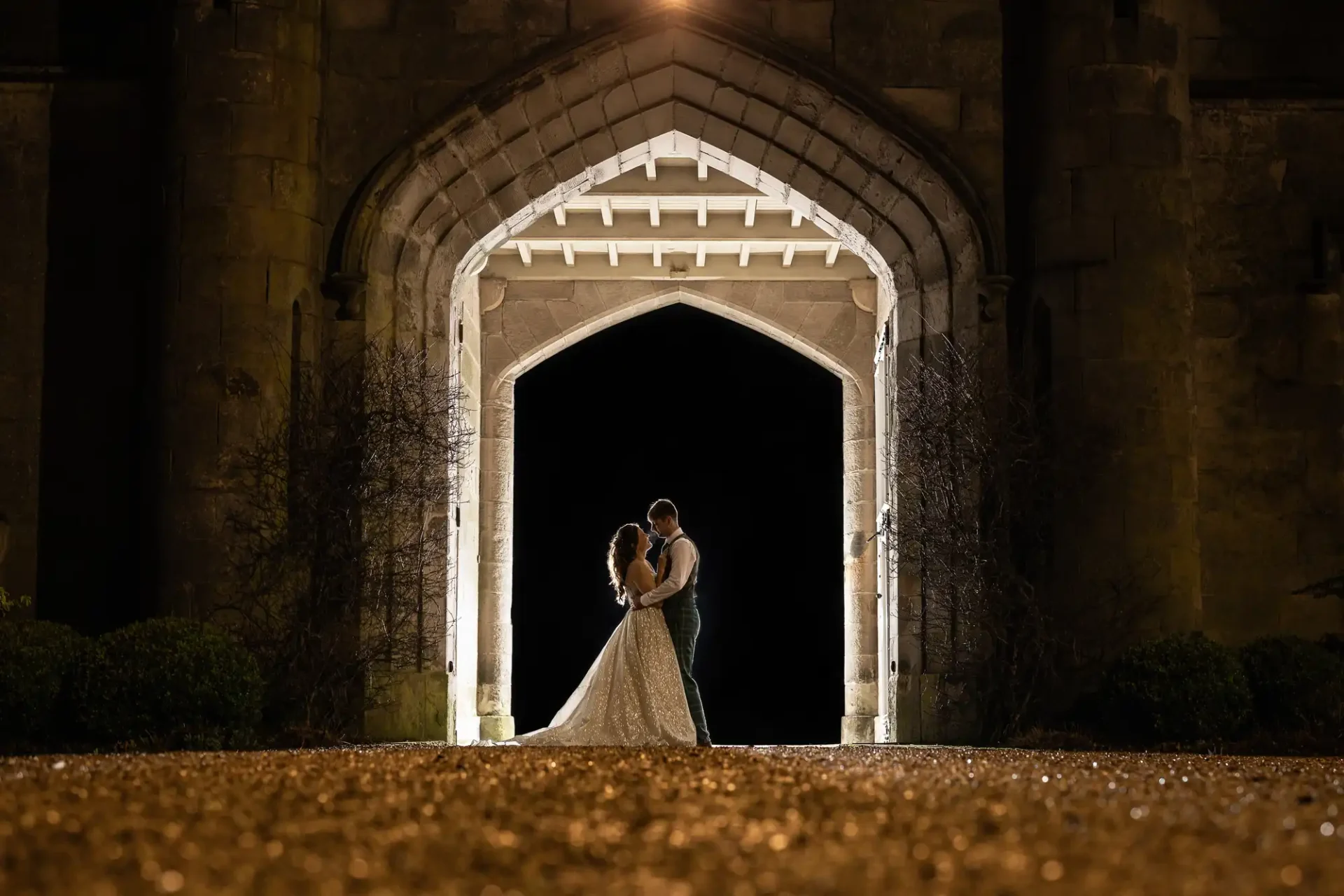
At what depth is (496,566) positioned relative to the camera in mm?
13141

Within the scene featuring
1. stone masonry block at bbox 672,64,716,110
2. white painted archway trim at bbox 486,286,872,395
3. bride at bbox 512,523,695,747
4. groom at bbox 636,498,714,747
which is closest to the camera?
bride at bbox 512,523,695,747

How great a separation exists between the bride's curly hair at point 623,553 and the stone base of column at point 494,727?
15.5 feet

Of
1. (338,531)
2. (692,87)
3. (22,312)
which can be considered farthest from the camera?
(692,87)

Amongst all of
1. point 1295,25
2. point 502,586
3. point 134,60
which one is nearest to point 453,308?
point 134,60

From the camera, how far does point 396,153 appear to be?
8.93m

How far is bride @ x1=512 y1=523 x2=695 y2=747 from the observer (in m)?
7.77

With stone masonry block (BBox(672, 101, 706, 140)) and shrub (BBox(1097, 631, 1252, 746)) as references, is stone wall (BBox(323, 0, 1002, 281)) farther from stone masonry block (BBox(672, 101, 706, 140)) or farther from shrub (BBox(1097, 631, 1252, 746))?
shrub (BBox(1097, 631, 1252, 746))

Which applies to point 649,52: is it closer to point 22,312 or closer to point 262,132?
point 262,132

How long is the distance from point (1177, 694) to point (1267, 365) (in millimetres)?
2446

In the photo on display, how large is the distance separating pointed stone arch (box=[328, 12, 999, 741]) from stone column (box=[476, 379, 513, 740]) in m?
3.24

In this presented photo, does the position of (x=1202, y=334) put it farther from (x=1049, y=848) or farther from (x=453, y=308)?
(x=1049, y=848)

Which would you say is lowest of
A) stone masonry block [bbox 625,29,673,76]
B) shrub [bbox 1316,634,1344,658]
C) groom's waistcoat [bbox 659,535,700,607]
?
shrub [bbox 1316,634,1344,658]

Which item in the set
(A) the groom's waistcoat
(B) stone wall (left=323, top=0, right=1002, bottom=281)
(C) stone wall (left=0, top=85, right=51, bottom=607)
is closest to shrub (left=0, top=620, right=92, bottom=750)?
(C) stone wall (left=0, top=85, right=51, bottom=607)

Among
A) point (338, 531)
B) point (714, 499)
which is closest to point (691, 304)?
point (714, 499)
